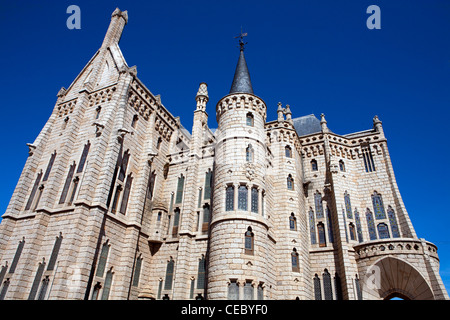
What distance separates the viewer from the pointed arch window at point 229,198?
19500 mm

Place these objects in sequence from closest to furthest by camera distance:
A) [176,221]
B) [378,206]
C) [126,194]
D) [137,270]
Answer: [137,270] → [126,194] → [176,221] → [378,206]

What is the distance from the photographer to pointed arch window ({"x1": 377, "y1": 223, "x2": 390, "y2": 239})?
23.7m

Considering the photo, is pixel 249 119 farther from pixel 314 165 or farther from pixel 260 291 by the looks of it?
pixel 260 291

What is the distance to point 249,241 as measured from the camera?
18.5 meters

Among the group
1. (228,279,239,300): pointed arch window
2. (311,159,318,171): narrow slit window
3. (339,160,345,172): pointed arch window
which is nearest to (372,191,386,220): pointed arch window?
(339,160,345,172): pointed arch window

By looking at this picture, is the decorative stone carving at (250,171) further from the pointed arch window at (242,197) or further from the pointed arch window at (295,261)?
the pointed arch window at (295,261)

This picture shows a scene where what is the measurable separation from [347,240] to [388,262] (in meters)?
3.16

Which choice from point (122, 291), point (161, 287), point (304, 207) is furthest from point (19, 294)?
point (304, 207)

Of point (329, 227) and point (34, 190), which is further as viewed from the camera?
point (329, 227)

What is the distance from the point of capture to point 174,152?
28.9 m

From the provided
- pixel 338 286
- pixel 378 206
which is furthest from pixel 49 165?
pixel 378 206

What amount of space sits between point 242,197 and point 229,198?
85 centimetres

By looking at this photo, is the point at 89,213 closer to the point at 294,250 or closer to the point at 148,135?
the point at 148,135

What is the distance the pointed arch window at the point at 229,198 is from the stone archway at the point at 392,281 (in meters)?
10.5
